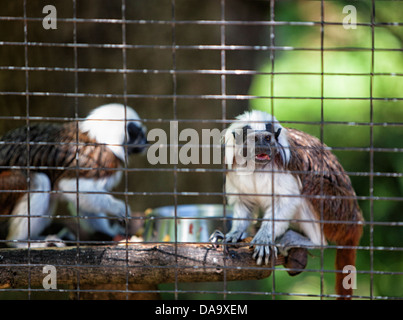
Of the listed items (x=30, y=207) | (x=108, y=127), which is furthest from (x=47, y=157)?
(x=108, y=127)

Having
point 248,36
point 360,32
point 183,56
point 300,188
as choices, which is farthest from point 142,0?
point 300,188

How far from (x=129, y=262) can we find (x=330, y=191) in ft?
3.98

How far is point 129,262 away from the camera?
2.71m

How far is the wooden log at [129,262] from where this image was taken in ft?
8.84

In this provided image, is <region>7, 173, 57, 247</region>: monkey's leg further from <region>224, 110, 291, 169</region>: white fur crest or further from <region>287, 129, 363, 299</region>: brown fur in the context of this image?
<region>287, 129, 363, 299</region>: brown fur

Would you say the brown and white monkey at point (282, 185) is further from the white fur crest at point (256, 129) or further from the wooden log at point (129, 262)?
the wooden log at point (129, 262)

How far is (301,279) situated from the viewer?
4.67m

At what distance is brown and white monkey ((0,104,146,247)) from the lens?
341 cm

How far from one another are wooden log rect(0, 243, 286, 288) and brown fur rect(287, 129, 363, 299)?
57 cm

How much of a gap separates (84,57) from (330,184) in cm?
284

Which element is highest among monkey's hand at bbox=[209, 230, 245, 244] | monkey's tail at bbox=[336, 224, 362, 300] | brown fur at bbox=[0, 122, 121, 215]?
brown fur at bbox=[0, 122, 121, 215]

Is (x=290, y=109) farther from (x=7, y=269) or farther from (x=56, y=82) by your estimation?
(x=7, y=269)

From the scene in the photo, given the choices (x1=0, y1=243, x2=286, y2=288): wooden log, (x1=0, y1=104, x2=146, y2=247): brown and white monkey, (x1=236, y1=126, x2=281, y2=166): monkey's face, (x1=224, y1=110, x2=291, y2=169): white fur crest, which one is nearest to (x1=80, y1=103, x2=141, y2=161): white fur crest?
(x1=0, y1=104, x2=146, y2=247): brown and white monkey

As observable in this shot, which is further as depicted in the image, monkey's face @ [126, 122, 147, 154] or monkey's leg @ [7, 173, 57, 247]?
monkey's face @ [126, 122, 147, 154]
